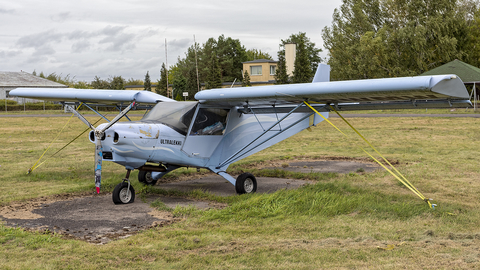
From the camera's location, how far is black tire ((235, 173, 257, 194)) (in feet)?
32.4

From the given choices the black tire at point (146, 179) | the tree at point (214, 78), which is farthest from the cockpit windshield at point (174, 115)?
the tree at point (214, 78)

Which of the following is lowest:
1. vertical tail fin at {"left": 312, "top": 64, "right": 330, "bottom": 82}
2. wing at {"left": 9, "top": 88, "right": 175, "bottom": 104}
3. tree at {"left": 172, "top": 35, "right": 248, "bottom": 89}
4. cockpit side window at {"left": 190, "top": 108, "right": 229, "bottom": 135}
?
cockpit side window at {"left": 190, "top": 108, "right": 229, "bottom": 135}

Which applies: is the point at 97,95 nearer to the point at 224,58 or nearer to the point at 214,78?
the point at 214,78

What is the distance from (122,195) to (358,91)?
5.18 metres

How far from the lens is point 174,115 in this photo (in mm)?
9938

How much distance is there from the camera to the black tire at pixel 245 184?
988cm

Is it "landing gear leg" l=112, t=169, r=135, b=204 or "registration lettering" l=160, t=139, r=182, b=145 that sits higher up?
"registration lettering" l=160, t=139, r=182, b=145

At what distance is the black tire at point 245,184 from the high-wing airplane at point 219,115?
0.02 meters

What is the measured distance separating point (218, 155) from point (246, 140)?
0.96m

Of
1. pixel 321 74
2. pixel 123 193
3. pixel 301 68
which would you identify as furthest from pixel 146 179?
pixel 301 68

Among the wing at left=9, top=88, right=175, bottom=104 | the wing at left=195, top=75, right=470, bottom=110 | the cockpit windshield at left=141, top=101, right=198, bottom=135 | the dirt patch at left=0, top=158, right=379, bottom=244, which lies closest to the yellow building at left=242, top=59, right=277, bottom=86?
the wing at left=9, top=88, right=175, bottom=104

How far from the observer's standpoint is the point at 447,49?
1927 inches

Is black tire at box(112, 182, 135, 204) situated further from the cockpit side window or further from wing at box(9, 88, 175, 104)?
Result: wing at box(9, 88, 175, 104)

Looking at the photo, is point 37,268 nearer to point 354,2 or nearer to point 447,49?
point 447,49
